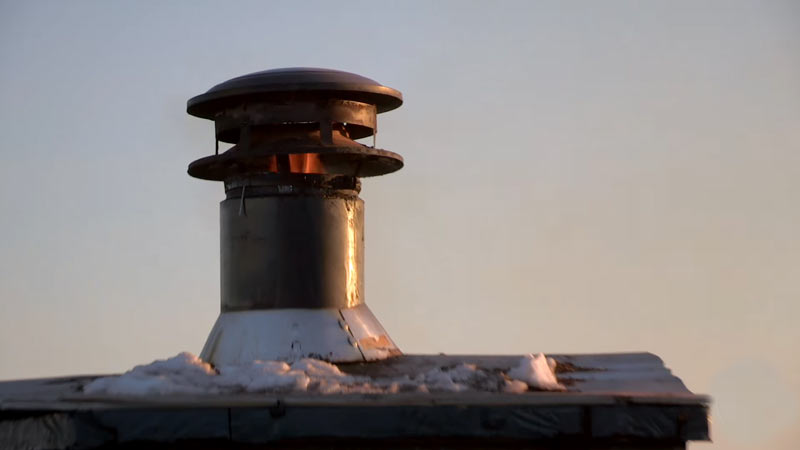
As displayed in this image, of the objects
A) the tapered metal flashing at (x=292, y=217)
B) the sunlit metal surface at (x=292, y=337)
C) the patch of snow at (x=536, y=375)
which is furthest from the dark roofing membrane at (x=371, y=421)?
the tapered metal flashing at (x=292, y=217)

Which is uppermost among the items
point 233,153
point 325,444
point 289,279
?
point 233,153

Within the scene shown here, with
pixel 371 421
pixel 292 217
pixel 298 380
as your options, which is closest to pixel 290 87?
pixel 292 217

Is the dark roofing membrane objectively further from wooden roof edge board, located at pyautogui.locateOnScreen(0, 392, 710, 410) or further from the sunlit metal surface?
the sunlit metal surface

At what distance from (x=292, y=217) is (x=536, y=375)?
8.61 feet

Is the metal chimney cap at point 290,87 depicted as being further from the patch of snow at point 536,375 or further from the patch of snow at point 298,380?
the patch of snow at point 536,375

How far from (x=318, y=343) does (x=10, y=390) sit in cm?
234

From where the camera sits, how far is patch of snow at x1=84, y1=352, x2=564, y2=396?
8.25 metres

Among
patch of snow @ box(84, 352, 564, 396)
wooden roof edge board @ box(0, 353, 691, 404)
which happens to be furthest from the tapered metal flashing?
patch of snow @ box(84, 352, 564, 396)

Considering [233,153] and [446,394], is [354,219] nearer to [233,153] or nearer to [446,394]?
[233,153]

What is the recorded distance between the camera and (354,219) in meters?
10.6

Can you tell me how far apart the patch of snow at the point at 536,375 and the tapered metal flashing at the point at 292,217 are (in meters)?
1.64

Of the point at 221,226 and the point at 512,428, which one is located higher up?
the point at 221,226

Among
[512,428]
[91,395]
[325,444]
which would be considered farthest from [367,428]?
[91,395]

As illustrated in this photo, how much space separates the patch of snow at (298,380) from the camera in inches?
325
